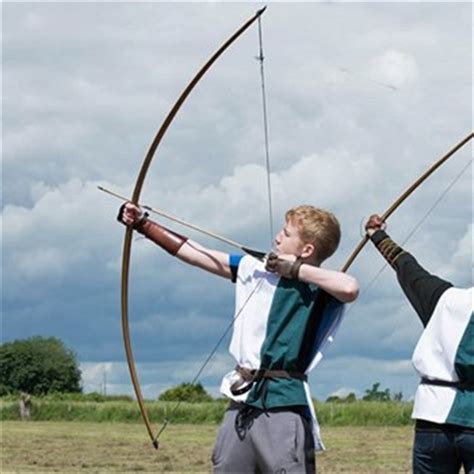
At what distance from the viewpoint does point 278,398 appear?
4.57 meters

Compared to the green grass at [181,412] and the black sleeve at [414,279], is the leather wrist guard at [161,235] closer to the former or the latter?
the black sleeve at [414,279]

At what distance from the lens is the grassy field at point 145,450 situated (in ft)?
45.9

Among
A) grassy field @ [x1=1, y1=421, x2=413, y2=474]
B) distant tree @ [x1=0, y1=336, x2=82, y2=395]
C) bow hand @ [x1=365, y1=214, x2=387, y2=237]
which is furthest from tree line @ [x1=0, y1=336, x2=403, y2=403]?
bow hand @ [x1=365, y1=214, x2=387, y2=237]

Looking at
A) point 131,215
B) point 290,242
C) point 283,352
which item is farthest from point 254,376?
point 131,215

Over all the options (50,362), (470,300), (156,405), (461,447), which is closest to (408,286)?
(470,300)

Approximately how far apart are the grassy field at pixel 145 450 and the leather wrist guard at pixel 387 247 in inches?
331

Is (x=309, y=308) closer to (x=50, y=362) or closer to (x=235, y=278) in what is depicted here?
(x=235, y=278)

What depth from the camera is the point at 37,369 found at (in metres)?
38.8

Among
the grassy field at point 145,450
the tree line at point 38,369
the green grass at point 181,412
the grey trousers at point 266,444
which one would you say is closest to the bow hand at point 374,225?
the grey trousers at point 266,444

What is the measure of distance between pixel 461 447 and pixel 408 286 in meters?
0.60

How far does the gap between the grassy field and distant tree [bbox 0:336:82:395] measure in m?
12.2

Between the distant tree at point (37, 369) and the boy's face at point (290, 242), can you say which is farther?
the distant tree at point (37, 369)

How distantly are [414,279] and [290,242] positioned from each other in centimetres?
57

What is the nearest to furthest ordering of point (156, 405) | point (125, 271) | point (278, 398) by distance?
point (278, 398) < point (125, 271) < point (156, 405)
